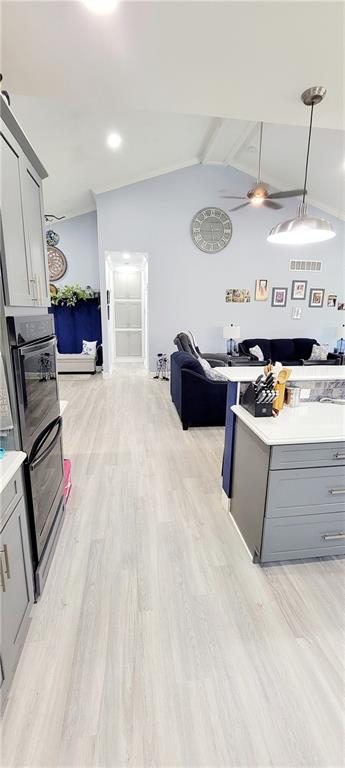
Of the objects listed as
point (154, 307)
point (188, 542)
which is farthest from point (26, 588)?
point (154, 307)

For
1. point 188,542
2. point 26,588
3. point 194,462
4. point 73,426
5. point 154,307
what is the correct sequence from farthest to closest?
point 154,307 < point 73,426 < point 194,462 < point 188,542 < point 26,588

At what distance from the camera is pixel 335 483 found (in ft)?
5.70

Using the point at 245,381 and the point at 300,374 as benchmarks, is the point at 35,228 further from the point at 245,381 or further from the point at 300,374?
the point at 300,374

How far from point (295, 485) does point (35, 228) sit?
6.32ft

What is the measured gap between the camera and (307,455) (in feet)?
5.41

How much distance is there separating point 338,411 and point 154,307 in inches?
193

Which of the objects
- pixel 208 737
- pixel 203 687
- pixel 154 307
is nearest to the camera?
pixel 208 737

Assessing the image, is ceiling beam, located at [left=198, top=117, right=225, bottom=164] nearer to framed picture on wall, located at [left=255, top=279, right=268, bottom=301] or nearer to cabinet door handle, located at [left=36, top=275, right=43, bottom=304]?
framed picture on wall, located at [left=255, top=279, right=268, bottom=301]

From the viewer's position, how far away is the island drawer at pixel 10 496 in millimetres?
1164

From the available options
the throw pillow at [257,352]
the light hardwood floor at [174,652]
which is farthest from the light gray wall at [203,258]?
the light hardwood floor at [174,652]

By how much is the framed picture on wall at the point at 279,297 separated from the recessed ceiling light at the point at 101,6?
5.73 meters

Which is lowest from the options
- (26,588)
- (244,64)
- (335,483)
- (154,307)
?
(26,588)

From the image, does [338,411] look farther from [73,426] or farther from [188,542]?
[73,426]

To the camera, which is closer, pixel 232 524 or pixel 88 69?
pixel 88 69
